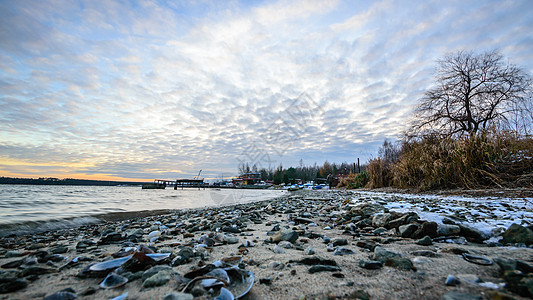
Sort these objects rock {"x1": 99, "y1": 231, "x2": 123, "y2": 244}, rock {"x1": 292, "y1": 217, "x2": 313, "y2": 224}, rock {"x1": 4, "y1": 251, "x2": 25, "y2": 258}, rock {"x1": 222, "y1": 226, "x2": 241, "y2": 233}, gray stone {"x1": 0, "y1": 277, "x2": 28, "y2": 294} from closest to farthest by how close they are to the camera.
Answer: gray stone {"x1": 0, "y1": 277, "x2": 28, "y2": 294}
rock {"x1": 4, "y1": 251, "x2": 25, "y2": 258}
rock {"x1": 99, "y1": 231, "x2": 123, "y2": 244}
rock {"x1": 222, "y1": 226, "x2": 241, "y2": 233}
rock {"x1": 292, "y1": 217, "x2": 313, "y2": 224}

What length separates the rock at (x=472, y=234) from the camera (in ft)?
7.30

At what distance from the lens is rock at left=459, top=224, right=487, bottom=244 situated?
222cm

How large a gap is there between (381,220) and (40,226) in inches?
296

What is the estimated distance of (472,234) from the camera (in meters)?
2.29

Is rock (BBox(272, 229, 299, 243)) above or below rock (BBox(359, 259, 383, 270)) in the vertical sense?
below

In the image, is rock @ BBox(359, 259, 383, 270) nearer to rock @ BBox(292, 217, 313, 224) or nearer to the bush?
rock @ BBox(292, 217, 313, 224)

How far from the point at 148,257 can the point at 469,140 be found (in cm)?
854

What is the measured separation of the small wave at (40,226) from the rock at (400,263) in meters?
6.99

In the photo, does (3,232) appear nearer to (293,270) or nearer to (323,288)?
(293,270)

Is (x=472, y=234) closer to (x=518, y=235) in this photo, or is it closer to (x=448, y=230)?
(x=448, y=230)

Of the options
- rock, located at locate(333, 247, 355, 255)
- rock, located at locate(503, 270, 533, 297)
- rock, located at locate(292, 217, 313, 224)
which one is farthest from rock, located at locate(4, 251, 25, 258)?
rock, located at locate(503, 270, 533, 297)

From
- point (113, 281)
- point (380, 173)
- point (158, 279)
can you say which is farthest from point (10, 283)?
point (380, 173)

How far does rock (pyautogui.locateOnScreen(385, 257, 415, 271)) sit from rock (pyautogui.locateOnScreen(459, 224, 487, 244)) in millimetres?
1201

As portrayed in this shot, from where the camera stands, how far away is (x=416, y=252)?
6.35ft
